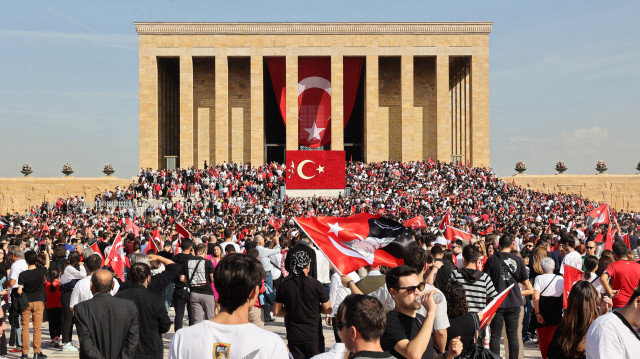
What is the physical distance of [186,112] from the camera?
172ft

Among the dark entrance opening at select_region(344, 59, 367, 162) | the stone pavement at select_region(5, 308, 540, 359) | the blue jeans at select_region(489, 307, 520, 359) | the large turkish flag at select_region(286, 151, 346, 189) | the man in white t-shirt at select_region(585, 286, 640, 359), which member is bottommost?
the stone pavement at select_region(5, 308, 540, 359)

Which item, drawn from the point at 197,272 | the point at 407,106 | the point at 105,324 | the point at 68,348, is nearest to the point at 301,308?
the point at 105,324

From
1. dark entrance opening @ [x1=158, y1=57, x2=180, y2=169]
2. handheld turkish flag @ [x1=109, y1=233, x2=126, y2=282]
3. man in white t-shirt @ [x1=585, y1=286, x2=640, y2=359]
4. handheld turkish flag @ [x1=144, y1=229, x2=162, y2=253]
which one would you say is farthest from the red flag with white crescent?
man in white t-shirt @ [x1=585, y1=286, x2=640, y2=359]

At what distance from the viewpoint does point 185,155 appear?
173 ft

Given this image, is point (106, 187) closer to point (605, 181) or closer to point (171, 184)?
point (171, 184)

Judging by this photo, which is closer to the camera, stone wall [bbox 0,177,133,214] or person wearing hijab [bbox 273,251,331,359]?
person wearing hijab [bbox 273,251,331,359]

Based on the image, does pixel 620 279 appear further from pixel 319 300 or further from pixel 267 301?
pixel 267 301

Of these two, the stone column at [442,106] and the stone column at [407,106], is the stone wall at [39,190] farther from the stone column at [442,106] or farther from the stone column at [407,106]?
the stone column at [442,106]

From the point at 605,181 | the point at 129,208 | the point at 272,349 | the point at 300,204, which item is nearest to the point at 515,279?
the point at 272,349

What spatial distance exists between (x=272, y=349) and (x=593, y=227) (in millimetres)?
17945

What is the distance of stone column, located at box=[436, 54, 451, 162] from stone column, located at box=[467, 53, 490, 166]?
1.93 meters

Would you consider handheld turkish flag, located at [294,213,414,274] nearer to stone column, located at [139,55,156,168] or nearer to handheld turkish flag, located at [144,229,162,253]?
handheld turkish flag, located at [144,229,162,253]

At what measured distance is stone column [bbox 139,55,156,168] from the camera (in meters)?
51.6

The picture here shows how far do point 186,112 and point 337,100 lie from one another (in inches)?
447
